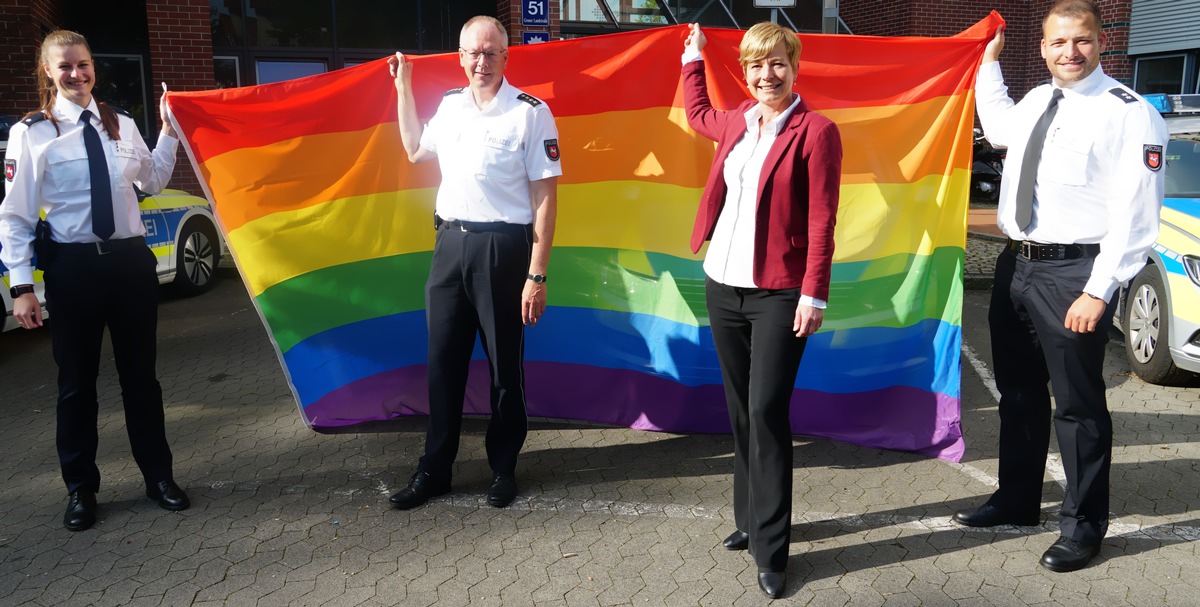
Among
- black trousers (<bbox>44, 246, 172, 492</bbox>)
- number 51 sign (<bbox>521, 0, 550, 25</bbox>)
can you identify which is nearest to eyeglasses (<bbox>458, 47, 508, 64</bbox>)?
black trousers (<bbox>44, 246, 172, 492</bbox>)

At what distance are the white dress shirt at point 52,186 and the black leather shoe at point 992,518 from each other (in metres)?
3.95

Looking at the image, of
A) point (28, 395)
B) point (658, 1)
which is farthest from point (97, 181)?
point (658, 1)

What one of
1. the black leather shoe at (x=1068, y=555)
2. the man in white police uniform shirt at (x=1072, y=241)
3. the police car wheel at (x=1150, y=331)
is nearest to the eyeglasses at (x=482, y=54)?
the man in white police uniform shirt at (x=1072, y=241)

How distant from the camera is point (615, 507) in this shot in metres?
4.42

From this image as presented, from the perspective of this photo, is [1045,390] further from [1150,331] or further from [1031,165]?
[1150,331]

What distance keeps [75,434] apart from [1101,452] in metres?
4.40

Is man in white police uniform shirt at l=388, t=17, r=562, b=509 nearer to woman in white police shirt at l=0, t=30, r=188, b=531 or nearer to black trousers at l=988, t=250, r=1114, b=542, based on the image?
woman in white police shirt at l=0, t=30, r=188, b=531

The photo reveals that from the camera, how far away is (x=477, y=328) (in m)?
4.45

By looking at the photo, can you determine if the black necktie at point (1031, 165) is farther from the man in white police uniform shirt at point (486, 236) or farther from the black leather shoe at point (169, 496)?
the black leather shoe at point (169, 496)

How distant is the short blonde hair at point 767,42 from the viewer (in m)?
3.40

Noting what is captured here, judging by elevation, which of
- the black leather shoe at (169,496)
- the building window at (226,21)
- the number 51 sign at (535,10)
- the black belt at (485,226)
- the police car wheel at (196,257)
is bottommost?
the black leather shoe at (169,496)

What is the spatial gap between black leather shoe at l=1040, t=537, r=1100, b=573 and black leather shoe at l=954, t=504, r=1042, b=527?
0.33 meters

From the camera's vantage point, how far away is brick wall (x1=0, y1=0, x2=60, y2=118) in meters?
11.2

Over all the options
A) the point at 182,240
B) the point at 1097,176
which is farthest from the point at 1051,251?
the point at 182,240
